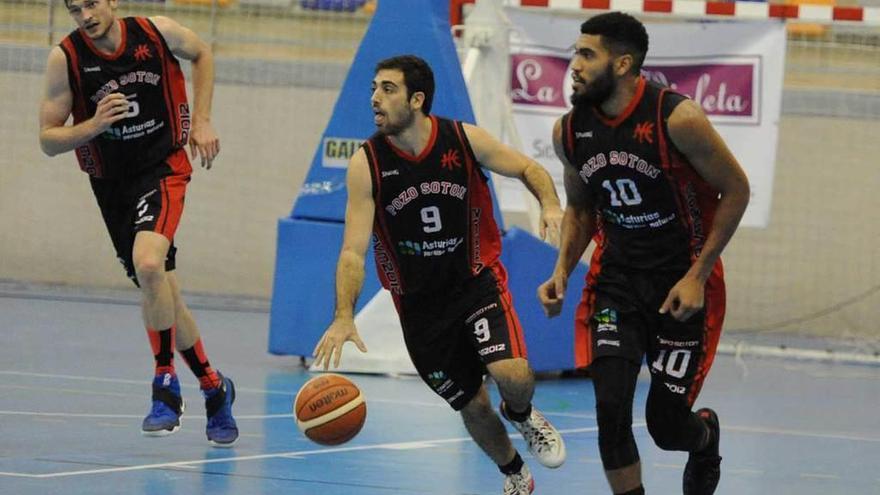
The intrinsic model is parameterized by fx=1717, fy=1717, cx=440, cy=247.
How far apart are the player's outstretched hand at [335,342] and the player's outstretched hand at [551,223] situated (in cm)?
101

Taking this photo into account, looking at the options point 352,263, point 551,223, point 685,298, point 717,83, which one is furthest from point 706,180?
point 717,83

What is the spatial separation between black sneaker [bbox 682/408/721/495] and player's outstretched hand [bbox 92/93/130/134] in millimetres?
2991

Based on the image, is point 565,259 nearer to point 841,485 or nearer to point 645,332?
point 645,332

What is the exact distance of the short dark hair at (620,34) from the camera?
20.4ft

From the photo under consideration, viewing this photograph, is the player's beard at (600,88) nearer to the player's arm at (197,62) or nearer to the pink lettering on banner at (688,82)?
the player's arm at (197,62)

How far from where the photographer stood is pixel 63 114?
8.12m

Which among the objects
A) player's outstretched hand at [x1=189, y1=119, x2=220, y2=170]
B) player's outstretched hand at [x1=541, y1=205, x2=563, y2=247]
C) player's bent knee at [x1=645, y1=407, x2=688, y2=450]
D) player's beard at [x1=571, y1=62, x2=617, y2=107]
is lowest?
player's bent knee at [x1=645, y1=407, x2=688, y2=450]

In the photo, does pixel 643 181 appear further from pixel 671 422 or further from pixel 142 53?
pixel 142 53

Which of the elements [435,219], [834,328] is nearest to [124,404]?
[435,219]

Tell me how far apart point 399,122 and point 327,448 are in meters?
2.12

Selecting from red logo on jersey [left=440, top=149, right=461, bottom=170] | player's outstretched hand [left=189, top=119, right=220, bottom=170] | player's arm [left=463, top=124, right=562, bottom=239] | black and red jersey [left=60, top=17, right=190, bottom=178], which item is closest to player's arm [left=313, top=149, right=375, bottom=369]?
red logo on jersey [left=440, top=149, right=461, bottom=170]

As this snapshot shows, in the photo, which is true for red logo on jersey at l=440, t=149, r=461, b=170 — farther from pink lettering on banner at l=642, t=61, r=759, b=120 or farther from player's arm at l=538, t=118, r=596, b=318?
pink lettering on banner at l=642, t=61, r=759, b=120

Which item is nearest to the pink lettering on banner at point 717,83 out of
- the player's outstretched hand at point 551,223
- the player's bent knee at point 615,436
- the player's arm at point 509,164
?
the player's arm at point 509,164

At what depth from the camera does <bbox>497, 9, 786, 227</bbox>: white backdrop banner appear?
12930 mm
